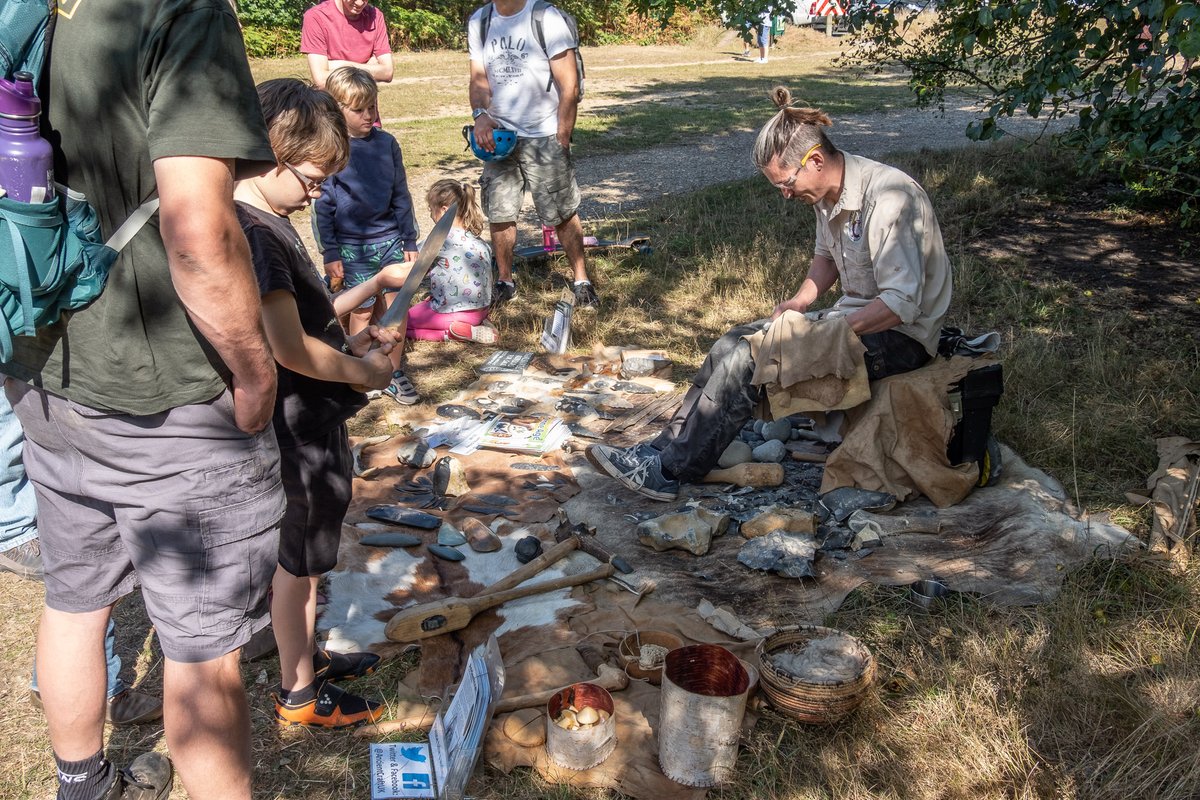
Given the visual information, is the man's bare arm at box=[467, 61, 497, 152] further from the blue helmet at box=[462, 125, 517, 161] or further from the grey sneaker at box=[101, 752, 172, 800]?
the grey sneaker at box=[101, 752, 172, 800]

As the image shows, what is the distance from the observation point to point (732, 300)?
6742 mm

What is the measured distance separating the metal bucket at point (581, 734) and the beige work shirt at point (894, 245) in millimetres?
2215

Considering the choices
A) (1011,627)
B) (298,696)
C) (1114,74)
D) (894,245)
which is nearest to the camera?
(298,696)

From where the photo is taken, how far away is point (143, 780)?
2646 millimetres

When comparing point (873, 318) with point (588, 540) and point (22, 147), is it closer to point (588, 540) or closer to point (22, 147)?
point (588, 540)

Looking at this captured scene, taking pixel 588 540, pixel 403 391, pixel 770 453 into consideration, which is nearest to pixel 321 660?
pixel 588 540

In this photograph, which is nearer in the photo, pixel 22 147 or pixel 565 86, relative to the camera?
pixel 22 147

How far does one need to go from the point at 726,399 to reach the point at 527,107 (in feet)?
10.3

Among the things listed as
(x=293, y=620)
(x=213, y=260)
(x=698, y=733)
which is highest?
(x=213, y=260)

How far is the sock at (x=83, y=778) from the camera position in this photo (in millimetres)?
2402

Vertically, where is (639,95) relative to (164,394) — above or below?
above

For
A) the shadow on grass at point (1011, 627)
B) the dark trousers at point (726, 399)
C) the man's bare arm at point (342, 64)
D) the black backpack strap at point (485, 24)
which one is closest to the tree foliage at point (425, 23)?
the black backpack strap at point (485, 24)

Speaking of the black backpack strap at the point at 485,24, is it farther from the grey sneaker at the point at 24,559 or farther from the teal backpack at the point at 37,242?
the teal backpack at the point at 37,242

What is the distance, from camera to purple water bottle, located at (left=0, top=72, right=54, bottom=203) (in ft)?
5.54
